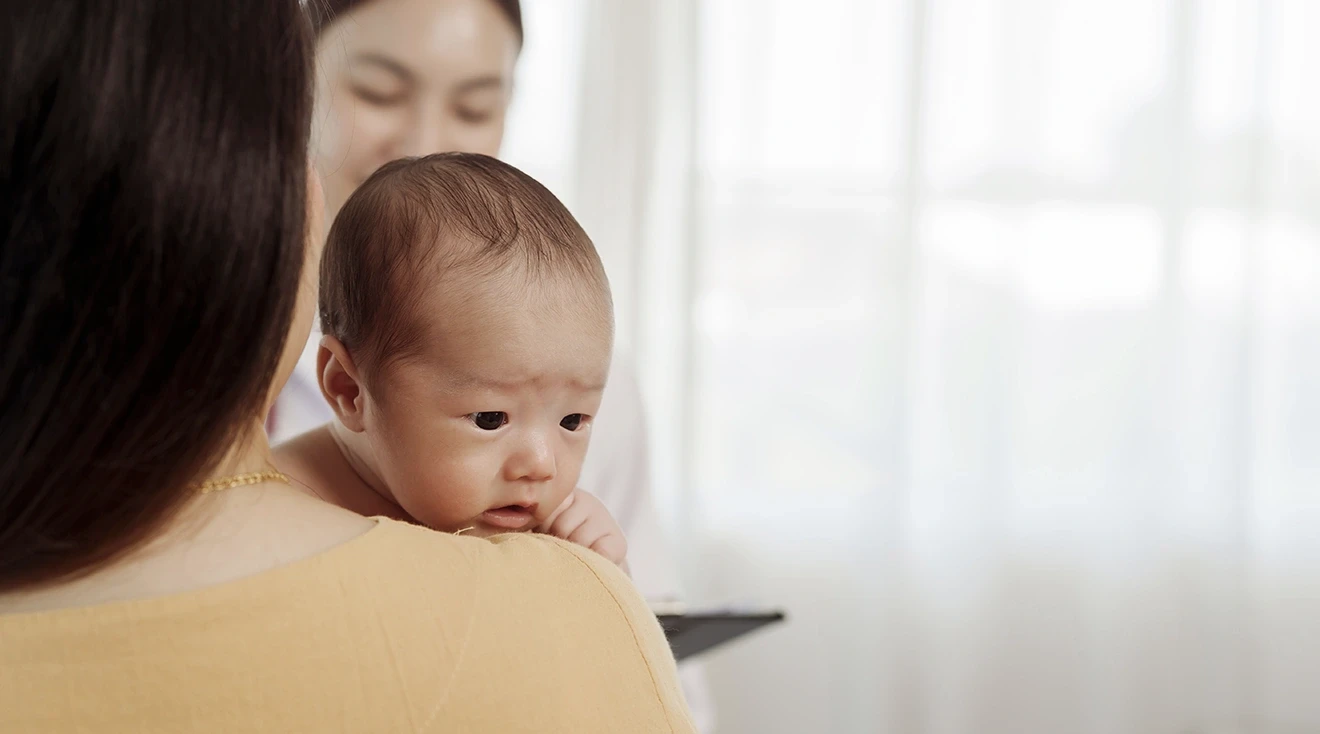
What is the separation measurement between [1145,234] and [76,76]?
258 centimetres

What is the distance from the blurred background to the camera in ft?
9.08

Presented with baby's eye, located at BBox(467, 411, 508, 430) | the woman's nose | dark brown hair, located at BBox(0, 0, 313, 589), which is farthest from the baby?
the woman's nose

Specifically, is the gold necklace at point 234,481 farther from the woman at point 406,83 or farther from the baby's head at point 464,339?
the woman at point 406,83

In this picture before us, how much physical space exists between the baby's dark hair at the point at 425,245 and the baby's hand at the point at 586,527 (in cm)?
19

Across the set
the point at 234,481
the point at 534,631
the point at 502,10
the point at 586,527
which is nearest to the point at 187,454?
the point at 234,481

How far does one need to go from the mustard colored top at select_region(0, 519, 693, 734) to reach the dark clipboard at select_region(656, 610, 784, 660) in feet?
1.36

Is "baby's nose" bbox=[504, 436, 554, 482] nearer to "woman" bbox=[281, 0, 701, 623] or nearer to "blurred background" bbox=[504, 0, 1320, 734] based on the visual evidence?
"woman" bbox=[281, 0, 701, 623]

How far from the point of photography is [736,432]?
2.84 m

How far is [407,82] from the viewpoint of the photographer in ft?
4.87

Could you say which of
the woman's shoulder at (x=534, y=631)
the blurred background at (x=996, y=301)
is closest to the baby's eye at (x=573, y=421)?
the woman's shoulder at (x=534, y=631)

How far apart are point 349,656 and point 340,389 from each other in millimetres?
406

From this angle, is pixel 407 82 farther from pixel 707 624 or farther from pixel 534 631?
pixel 534 631

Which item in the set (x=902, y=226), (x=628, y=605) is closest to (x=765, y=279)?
(x=902, y=226)

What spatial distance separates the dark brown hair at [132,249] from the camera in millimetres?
559
